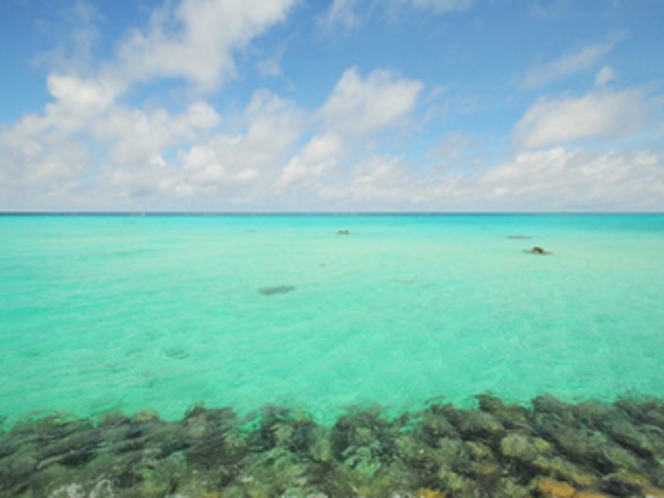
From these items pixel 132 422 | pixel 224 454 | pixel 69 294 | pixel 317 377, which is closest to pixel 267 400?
pixel 317 377

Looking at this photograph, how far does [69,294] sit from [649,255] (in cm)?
4000

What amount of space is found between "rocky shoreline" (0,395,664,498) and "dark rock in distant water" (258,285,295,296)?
9.47 m

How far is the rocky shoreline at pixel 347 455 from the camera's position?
4363 millimetres

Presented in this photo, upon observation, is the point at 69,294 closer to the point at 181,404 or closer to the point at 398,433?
the point at 181,404

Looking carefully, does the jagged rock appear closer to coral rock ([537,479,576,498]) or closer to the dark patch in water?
coral rock ([537,479,576,498])

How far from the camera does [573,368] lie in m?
8.32

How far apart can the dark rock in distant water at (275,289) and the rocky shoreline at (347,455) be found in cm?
947

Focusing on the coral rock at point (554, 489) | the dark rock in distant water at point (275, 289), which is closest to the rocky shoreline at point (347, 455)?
the coral rock at point (554, 489)

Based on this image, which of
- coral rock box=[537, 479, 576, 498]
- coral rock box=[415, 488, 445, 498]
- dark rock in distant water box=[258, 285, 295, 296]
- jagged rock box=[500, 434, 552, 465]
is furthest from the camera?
dark rock in distant water box=[258, 285, 295, 296]

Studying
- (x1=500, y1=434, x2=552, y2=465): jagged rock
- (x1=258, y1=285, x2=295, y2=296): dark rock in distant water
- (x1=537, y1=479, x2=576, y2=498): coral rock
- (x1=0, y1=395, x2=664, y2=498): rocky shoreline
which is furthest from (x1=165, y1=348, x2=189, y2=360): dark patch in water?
→ (x1=537, y1=479, x2=576, y2=498): coral rock

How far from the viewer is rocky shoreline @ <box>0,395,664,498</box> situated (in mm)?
4363

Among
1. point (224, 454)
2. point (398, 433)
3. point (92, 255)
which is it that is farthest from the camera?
point (92, 255)

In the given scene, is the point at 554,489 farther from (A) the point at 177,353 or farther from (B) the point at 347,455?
(A) the point at 177,353

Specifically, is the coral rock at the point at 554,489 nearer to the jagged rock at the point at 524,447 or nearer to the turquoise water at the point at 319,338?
the jagged rock at the point at 524,447
